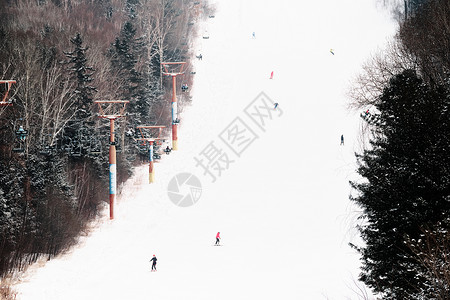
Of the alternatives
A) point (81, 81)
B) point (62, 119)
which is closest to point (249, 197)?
point (81, 81)

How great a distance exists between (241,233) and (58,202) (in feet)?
35.3

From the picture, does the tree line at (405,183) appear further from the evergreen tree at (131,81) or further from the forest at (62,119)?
the evergreen tree at (131,81)

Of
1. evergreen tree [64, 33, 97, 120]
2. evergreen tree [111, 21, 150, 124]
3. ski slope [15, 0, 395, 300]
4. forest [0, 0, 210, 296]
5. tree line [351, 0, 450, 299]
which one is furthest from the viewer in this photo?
evergreen tree [111, 21, 150, 124]

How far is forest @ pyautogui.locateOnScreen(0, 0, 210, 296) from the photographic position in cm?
2605

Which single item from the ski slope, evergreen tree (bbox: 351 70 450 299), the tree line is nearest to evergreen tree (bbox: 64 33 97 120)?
the ski slope

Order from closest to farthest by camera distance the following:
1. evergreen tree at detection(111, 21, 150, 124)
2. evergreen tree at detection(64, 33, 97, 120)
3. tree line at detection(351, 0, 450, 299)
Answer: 1. tree line at detection(351, 0, 450, 299)
2. evergreen tree at detection(64, 33, 97, 120)
3. evergreen tree at detection(111, 21, 150, 124)

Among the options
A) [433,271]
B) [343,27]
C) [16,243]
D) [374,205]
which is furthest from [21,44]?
[343,27]

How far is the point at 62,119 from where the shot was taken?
36.9m

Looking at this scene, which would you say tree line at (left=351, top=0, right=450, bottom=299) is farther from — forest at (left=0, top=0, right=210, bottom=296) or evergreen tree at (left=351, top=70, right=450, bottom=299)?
forest at (left=0, top=0, right=210, bottom=296)

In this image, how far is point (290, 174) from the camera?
41.7 m

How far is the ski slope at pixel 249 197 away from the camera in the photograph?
23547 mm

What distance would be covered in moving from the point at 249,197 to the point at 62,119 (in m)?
14.2

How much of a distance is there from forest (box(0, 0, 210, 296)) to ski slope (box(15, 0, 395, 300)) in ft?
5.56

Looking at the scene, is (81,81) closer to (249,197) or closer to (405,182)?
(249,197)
